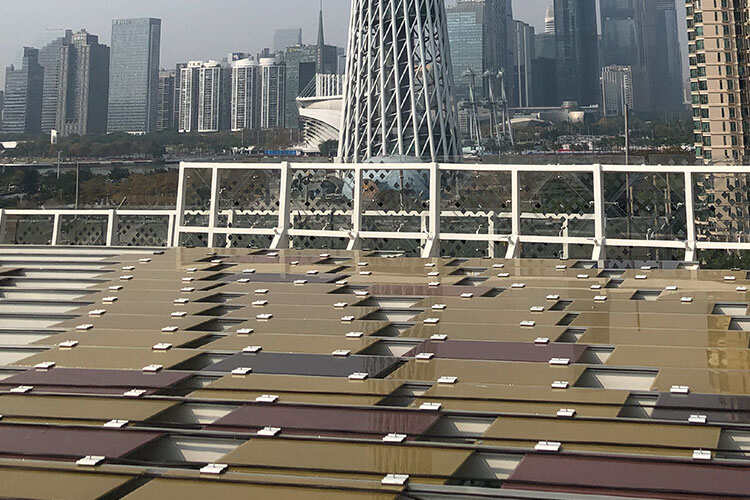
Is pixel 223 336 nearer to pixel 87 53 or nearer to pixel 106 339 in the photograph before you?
pixel 106 339

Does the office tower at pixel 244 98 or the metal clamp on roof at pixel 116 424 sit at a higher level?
the office tower at pixel 244 98

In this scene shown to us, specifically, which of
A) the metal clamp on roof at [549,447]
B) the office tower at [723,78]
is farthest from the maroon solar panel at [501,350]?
the office tower at [723,78]

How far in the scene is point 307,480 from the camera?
3.34 metres

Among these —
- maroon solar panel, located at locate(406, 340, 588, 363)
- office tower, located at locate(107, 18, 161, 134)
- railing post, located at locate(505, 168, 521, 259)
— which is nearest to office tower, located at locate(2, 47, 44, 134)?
office tower, located at locate(107, 18, 161, 134)

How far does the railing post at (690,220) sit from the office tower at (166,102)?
16382cm

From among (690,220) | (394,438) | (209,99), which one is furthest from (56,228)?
(209,99)

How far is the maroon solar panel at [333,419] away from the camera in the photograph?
13.2 feet

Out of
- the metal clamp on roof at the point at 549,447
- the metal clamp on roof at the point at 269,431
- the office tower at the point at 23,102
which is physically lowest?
the metal clamp on roof at the point at 549,447

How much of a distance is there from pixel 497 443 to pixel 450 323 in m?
2.84

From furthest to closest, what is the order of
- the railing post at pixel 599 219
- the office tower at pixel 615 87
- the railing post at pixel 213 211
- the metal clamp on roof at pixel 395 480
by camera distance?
the office tower at pixel 615 87 → the railing post at pixel 213 211 → the railing post at pixel 599 219 → the metal clamp on roof at pixel 395 480

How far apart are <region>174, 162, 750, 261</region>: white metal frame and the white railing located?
0.05 ft

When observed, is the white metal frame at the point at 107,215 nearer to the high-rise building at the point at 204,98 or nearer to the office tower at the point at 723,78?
the office tower at the point at 723,78

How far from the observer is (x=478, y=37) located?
164m

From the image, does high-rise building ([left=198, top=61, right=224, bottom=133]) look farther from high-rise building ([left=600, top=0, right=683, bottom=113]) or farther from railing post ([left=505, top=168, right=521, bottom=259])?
railing post ([left=505, top=168, right=521, bottom=259])
